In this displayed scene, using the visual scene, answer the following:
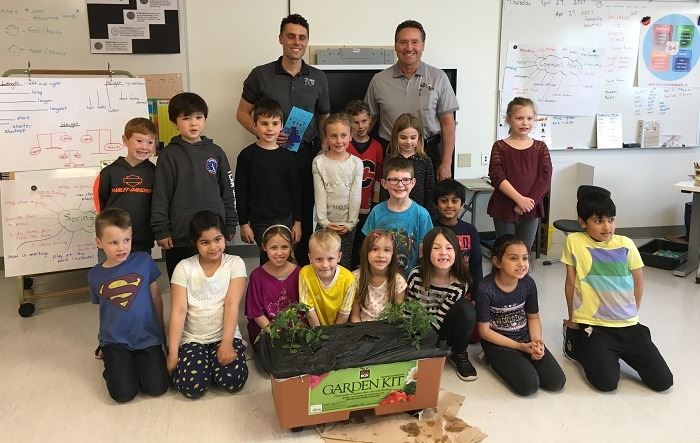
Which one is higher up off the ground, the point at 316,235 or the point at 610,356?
the point at 316,235

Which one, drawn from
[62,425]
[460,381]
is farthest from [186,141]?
[460,381]

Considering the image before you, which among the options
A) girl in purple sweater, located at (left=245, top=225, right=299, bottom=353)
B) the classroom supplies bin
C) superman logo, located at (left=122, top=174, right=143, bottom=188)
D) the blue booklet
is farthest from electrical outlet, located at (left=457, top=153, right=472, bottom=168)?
superman logo, located at (left=122, top=174, right=143, bottom=188)

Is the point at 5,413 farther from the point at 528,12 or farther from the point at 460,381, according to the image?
the point at 528,12

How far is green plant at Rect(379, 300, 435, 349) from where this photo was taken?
2135mm

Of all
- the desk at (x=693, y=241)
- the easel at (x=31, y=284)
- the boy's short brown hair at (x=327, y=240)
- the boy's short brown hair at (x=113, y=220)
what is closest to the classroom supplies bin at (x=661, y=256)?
the desk at (x=693, y=241)

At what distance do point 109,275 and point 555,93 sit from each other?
3.53m

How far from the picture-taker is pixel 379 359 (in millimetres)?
2037

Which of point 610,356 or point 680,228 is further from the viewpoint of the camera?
point 680,228

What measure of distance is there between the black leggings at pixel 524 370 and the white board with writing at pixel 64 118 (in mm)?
2413

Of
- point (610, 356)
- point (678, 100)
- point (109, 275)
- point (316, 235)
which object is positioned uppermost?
point (678, 100)

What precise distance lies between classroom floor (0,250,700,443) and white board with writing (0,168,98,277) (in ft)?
1.72

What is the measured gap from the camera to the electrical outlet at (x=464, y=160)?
4.46m

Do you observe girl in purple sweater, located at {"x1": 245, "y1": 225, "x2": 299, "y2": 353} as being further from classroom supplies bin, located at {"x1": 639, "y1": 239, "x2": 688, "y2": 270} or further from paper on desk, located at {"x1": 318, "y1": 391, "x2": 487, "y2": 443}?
classroom supplies bin, located at {"x1": 639, "y1": 239, "x2": 688, "y2": 270}

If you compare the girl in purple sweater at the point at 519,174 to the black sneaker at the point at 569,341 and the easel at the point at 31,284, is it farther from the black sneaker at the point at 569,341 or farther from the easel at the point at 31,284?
the easel at the point at 31,284
